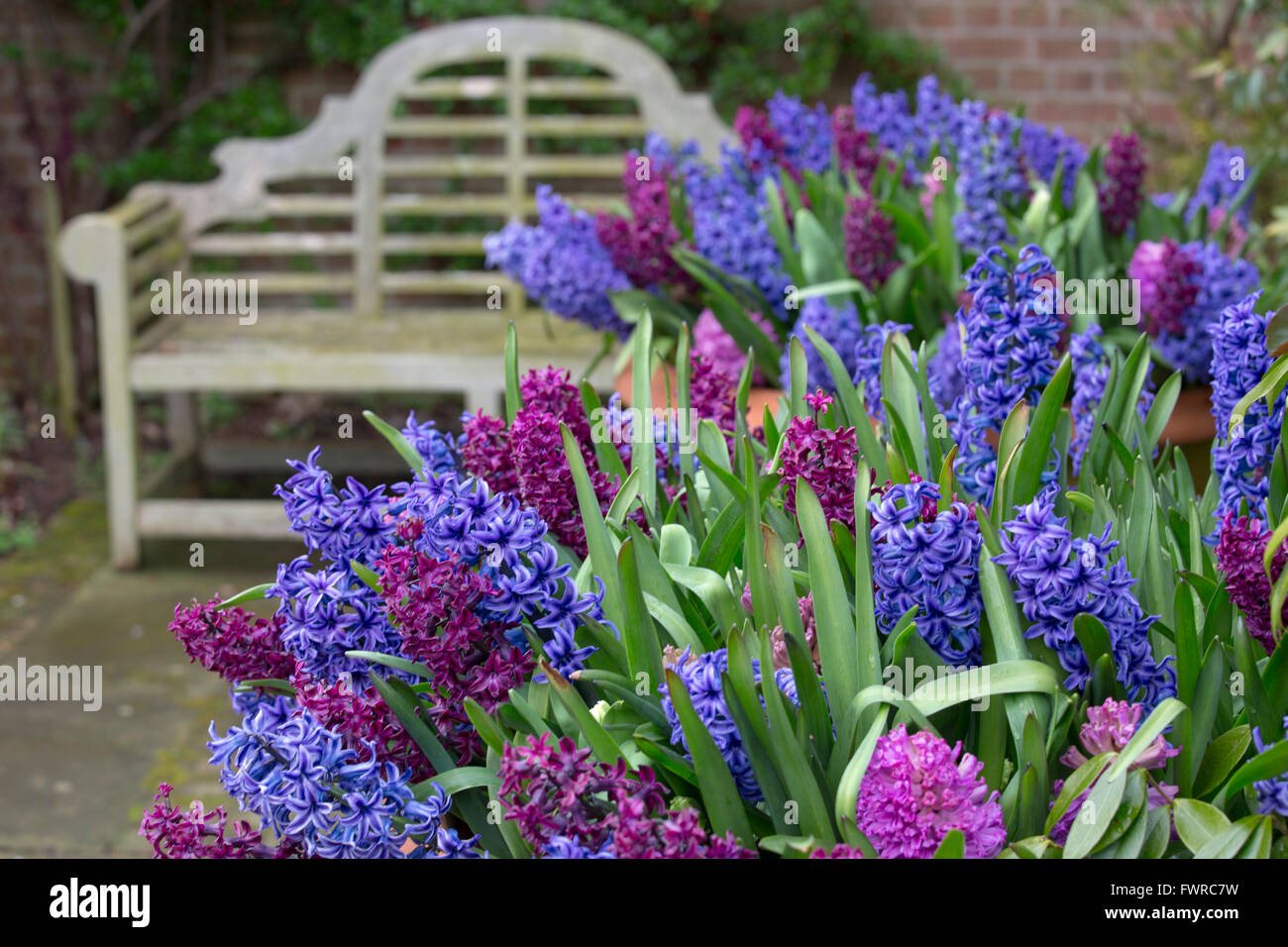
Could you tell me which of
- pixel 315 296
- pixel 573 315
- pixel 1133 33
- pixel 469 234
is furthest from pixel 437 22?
pixel 573 315

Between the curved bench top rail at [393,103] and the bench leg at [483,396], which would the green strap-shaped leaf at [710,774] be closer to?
the bench leg at [483,396]

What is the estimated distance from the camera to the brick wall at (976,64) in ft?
15.7

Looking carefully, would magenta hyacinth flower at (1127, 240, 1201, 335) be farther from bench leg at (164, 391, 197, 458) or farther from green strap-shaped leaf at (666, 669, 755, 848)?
bench leg at (164, 391, 197, 458)

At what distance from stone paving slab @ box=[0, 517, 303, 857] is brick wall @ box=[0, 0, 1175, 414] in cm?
135

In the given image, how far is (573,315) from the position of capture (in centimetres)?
Result: 238

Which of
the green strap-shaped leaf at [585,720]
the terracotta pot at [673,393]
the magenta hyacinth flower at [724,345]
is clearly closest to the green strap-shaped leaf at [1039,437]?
the green strap-shaped leaf at [585,720]

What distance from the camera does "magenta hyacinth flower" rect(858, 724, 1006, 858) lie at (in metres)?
0.88

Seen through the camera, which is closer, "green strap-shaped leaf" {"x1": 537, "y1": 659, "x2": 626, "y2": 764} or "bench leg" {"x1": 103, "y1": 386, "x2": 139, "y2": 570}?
"green strap-shaped leaf" {"x1": 537, "y1": 659, "x2": 626, "y2": 764}

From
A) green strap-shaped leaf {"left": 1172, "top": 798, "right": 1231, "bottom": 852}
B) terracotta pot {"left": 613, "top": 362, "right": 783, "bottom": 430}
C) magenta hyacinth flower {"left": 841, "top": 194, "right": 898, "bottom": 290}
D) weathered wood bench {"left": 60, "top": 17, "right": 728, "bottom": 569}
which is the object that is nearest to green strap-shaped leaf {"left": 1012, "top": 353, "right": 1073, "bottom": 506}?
green strap-shaped leaf {"left": 1172, "top": 798, "right": 1231, "bottom": 852}

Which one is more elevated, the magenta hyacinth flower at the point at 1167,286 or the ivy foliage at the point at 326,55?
the ivy foliage at the point at 326,55

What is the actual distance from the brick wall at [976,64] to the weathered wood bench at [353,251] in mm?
713

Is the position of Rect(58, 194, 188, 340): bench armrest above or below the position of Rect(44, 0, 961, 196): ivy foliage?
Answer: below

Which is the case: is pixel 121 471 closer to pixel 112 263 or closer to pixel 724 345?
pixel 112 263
